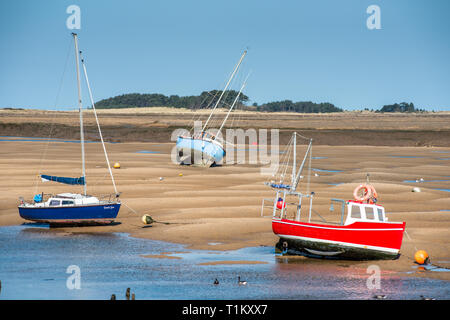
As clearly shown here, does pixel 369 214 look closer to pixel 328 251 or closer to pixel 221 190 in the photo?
pixel 328 251

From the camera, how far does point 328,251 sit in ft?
93.6

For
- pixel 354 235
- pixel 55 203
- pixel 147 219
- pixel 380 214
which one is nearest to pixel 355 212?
pixel 354 235

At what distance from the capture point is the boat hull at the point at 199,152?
63094 mm

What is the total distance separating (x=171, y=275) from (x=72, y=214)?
10.9m

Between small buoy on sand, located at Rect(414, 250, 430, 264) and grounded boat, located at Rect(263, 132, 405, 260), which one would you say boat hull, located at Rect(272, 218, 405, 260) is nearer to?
grounded boat, located at Rect(263, 132, 405, 260)

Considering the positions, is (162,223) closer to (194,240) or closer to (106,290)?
(194,240)

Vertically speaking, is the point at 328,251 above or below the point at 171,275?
above

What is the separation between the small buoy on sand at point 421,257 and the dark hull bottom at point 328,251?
0.80 m

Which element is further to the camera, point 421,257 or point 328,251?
point 328,251

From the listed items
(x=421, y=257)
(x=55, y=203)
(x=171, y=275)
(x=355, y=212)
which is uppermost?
(x=355, y=212)

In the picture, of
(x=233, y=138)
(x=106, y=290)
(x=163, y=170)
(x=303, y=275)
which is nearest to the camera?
(x=106, y=290)

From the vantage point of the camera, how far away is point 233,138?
334ft
